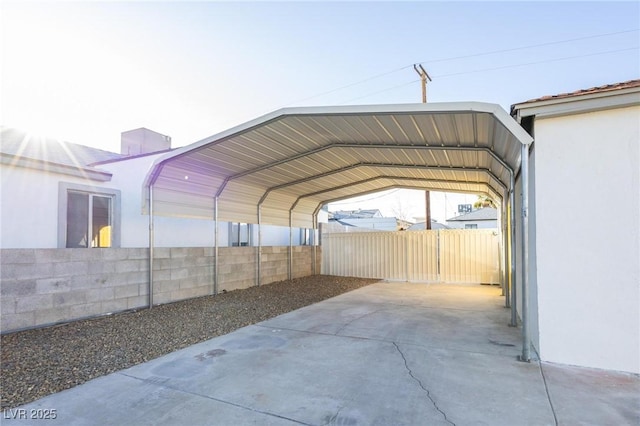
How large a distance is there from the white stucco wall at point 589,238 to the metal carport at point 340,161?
251mm

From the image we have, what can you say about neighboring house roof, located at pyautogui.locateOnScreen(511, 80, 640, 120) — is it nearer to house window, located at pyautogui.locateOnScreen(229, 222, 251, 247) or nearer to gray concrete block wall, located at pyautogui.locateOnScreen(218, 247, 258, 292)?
gray concrete block wall, located at pyautogui.locateOnScreen(218, 247, 258, 292)

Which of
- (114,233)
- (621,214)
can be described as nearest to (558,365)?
(621,214)

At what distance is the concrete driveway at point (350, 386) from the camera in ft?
9.32

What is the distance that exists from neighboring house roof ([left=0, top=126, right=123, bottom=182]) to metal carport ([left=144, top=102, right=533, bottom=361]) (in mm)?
1222

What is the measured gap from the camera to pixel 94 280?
6324 millimetres

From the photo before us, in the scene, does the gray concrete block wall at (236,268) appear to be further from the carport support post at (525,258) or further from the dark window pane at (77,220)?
the carport support post at (525,258)

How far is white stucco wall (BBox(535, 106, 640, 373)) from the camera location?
3668 millimetres

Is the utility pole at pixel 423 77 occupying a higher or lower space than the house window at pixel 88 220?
higher

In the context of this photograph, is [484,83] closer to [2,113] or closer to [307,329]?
[307,329]

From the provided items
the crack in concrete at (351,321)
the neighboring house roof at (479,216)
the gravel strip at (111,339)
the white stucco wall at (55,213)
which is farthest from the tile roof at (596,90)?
the neighboring house roof at (479,216)

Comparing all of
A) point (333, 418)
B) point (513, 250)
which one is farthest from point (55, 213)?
point (513, 250)

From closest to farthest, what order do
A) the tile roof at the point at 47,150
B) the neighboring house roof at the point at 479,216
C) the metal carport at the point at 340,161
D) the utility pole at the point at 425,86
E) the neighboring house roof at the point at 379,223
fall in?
1. the metal carport at the point at 340,161
2. the tile roof at the point at 47,150
3. the utility pole at the point at 425,86
4. the neighboring house roof at the point at 479,216
5. the neighboring house roof at the point at 379,223

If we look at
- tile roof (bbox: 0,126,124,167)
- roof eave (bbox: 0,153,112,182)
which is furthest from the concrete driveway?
tile roof (bbox: 0,126,124,167)

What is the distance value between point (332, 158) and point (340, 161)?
350mm
